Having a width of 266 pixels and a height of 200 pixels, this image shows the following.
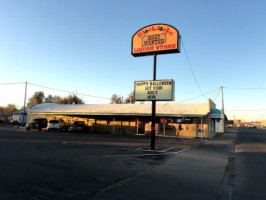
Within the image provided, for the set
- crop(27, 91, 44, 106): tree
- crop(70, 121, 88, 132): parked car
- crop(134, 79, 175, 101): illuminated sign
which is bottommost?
crop(70, 121, 88, 132): parked car

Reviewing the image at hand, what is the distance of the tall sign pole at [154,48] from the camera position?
14.0m

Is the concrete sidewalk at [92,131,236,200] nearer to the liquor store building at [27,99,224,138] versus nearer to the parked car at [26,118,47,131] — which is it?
the liquor store building at [27,99,224,138]

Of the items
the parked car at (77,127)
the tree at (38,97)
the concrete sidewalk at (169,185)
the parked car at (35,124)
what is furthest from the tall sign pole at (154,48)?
the tree at (38,97)

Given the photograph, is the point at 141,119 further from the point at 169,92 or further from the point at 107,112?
the point at 169,92

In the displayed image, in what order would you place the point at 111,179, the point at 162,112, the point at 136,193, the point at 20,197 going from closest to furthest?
the point at 20,197
the point at 136,193
the point at 111,179
the point at 162,112

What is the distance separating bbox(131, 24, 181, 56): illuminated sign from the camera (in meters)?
14.1

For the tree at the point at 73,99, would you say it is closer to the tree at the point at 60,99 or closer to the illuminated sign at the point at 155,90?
the tree at the point at 60,99

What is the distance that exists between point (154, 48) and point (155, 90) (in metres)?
3.03

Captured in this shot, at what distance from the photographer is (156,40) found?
1469 cm

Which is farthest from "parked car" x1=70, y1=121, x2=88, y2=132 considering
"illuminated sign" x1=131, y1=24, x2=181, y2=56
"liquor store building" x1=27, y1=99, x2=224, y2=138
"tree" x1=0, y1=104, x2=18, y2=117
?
"tree" x1=0, y1=104, x2=18, y2=117

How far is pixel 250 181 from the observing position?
6.86 metres

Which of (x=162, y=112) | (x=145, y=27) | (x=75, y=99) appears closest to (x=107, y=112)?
(x=162, y=112)

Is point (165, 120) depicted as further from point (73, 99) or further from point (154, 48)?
point (73, 99)

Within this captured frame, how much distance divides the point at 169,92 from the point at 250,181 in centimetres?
792
